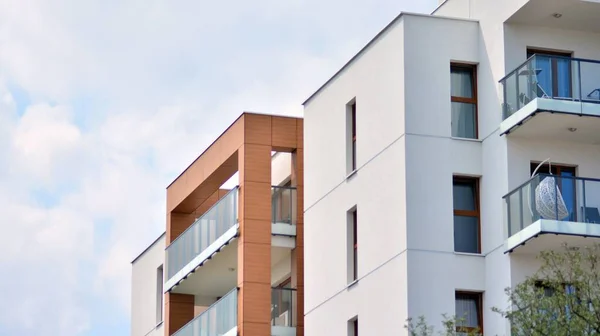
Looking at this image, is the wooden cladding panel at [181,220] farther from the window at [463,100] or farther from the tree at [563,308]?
the tree at [563,308]

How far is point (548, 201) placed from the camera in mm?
34375

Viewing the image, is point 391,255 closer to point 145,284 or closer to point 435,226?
point 435,226

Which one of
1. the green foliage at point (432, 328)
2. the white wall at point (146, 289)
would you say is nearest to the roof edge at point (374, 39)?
the green foliage at point (432, 328)

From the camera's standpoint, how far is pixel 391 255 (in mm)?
36812

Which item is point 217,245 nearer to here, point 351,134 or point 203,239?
point 203,239

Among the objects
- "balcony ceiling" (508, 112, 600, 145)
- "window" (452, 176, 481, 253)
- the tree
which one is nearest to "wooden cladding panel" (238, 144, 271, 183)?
"window" (452, 176, 481, 253)

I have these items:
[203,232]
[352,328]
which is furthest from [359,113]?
[203,232]

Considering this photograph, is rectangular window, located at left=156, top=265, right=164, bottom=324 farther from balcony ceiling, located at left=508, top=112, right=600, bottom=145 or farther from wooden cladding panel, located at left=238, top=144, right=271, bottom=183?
balcony ceiling, located at left=508, top=112, right=600, bottom=145

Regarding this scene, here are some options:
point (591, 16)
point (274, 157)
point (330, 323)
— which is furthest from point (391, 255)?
point (274, 157)

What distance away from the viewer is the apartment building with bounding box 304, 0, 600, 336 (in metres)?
35.3

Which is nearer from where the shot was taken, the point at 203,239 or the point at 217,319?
the point at 217,319

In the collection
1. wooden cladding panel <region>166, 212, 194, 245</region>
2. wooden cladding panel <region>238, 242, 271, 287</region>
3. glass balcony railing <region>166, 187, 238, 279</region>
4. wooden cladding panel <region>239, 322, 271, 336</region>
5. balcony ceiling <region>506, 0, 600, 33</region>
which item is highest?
balcony ceiling <region>506, 0, 600, 33</region>

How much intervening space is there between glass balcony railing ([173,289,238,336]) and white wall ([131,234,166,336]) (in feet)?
22.2

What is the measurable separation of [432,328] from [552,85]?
597cm
